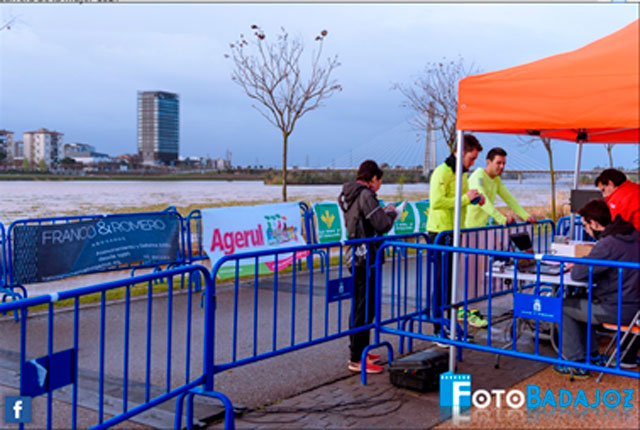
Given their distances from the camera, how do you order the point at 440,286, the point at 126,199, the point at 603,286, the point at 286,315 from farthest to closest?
the point at 126,199 → the point at 286,315 → the point at 440,286 → the point at 603,286

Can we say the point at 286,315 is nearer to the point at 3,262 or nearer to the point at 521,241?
the point at 521,241

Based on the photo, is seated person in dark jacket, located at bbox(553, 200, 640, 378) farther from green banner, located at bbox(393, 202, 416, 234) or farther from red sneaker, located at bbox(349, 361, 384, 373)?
green banner, located at bbox(393, 202, 416, 234)

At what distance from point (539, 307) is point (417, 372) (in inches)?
44.8

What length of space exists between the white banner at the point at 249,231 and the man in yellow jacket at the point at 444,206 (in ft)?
10.1

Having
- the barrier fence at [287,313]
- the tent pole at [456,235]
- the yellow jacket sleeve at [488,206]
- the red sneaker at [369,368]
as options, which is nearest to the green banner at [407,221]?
the barrier fence at [287,313]

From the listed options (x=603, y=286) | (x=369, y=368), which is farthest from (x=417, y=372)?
(x=603, y=286)

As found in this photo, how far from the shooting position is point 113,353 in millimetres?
6406

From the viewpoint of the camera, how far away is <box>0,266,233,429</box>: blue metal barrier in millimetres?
3408

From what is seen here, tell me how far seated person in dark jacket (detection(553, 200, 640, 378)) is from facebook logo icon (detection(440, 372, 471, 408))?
101cm

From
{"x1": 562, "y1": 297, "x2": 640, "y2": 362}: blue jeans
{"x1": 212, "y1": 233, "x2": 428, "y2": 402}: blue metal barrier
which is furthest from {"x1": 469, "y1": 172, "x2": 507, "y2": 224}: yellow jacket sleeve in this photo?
{"x1": 562, "y1": 297, "x2": 640, "y2": 362}: blue jeans

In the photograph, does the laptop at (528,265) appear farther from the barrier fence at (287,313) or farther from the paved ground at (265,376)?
the barrier fence at (287,313)

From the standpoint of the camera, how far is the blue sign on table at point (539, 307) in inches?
199

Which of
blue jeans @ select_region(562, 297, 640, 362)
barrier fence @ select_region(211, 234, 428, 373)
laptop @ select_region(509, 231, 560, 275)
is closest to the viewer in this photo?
barrier fence @ select_region(211, 234, 428, 373)

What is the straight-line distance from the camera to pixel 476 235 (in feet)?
23.9
